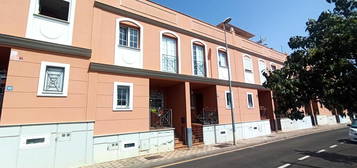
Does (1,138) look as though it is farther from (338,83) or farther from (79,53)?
(338,83)

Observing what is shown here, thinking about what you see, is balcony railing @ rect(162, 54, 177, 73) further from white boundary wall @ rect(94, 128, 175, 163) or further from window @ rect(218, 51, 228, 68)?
window @ rect(218, 51, 228, 68)

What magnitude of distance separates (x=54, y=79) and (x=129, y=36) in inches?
176

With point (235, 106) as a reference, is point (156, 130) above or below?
below

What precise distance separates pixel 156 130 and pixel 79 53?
17.6 feet

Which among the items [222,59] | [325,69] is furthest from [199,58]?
[325,69]

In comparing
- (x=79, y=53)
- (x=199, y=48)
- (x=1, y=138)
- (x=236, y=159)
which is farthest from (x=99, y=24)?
(x=236, y=159)

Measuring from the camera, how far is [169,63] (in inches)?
481

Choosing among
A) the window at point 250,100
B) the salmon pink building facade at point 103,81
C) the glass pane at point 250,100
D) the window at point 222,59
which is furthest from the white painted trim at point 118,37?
the glass pane at point 250,100

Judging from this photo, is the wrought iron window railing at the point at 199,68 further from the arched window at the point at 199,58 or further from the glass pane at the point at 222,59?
the glass pane at the point at 222,59

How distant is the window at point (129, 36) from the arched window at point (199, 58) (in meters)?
4.37

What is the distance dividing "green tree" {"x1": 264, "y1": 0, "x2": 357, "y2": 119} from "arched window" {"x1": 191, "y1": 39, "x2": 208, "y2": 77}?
9299mm

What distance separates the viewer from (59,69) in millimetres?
8109

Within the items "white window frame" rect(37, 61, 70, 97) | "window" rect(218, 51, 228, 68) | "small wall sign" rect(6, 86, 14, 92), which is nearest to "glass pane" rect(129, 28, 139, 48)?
"white window frame" rect(37, 61, 70, 97)

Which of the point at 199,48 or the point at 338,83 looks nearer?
the point at 338,83
